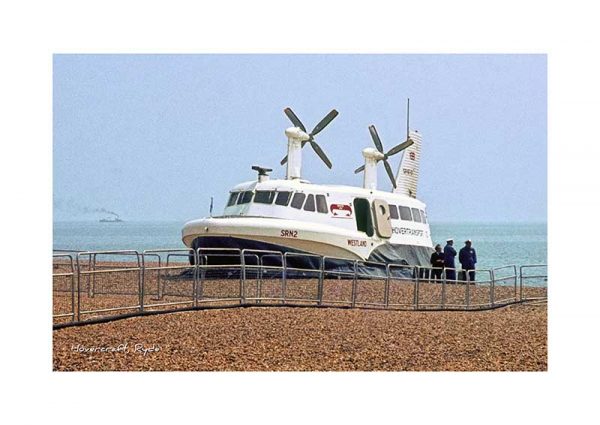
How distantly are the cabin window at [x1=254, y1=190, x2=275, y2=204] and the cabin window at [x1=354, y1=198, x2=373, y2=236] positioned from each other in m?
1.92

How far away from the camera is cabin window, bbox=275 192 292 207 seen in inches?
774

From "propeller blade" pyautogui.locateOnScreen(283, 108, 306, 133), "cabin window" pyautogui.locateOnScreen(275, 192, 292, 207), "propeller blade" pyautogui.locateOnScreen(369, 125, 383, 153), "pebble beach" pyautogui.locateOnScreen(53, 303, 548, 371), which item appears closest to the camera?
"pebble beach" pyautogui.locateOnScreen(53, 303, 548, 371)

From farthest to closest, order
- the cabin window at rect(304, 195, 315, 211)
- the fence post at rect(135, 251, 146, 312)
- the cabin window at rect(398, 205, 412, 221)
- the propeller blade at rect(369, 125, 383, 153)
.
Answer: the propeller blade at rect(369, 125, 383, 153) → the cabin window at rect(398, 205, 412, 221) → the cabin window at rect(304, 195, 315, 211) → the fence post at rect(135, 251, 146, 312)

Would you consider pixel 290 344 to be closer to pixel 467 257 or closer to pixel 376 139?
pixel 467 257

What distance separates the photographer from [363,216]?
20.8 m

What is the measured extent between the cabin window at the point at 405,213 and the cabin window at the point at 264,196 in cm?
350

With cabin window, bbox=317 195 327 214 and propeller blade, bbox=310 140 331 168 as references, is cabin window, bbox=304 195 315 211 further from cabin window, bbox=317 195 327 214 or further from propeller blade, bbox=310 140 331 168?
propeller blade, bbox=310 140 331 168

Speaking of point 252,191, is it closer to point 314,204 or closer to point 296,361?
point 314,204

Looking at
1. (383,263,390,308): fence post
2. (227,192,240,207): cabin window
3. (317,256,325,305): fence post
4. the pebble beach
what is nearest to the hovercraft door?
(227,192,240,207): cabin window

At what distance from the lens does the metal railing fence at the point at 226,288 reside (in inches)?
521

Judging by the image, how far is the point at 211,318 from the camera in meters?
13.1

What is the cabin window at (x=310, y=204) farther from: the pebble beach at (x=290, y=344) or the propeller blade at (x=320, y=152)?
the pebble beach at (x=290, y=344)

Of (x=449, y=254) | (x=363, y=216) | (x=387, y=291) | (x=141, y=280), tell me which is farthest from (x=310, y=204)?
(x=141, y=280)

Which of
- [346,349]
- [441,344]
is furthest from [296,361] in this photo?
[441,344]
